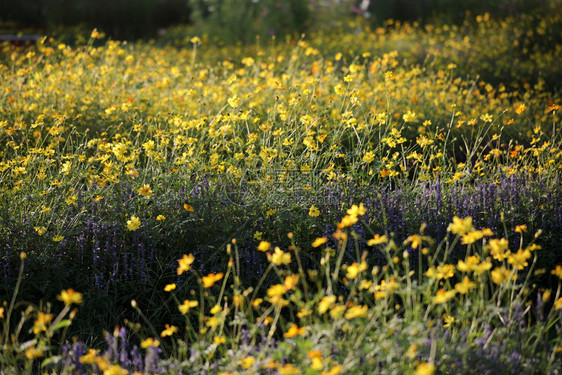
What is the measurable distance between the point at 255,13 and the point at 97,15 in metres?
4.85

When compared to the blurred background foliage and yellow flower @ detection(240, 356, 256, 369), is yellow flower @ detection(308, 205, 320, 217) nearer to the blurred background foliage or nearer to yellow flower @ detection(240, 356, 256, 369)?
yellow flower @ detection(240, 356, 256, 369)

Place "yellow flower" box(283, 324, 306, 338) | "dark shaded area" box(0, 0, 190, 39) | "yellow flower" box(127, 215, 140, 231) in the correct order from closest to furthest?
"yellow flower" box(283, 324, 306, 338), "yellow flower" box(127, 215, 140, 231), "dark shaded area" box(0, 0, 190, 39)

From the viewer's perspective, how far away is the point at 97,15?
14227mm

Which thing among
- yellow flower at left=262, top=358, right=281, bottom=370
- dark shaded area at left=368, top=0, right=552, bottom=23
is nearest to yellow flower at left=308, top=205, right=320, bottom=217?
yellow flower at left=262, top=358, right=281, bottom=370

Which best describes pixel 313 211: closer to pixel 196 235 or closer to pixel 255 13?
pixel 196 235

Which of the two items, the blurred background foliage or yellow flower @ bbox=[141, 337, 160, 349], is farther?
the blurred background foliage

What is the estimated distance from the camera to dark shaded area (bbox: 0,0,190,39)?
13.9 metres

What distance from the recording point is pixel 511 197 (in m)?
3.01

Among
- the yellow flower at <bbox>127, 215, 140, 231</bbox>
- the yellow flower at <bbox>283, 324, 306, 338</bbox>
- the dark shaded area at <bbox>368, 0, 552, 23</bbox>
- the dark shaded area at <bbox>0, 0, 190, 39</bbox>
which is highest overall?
the dark shaded area at <bbox>368, 0, 552, 23</bbox>

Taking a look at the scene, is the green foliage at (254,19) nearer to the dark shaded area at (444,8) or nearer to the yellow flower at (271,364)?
the dark shaded area at (444,8)

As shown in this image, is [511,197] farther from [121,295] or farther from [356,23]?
[356,23]

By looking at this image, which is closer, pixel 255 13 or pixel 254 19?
pixel 254 19

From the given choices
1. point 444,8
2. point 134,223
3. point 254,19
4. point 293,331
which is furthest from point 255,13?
point 293,331

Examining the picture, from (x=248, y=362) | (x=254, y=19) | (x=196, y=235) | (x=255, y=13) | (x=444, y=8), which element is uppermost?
(x=444, y=8)
